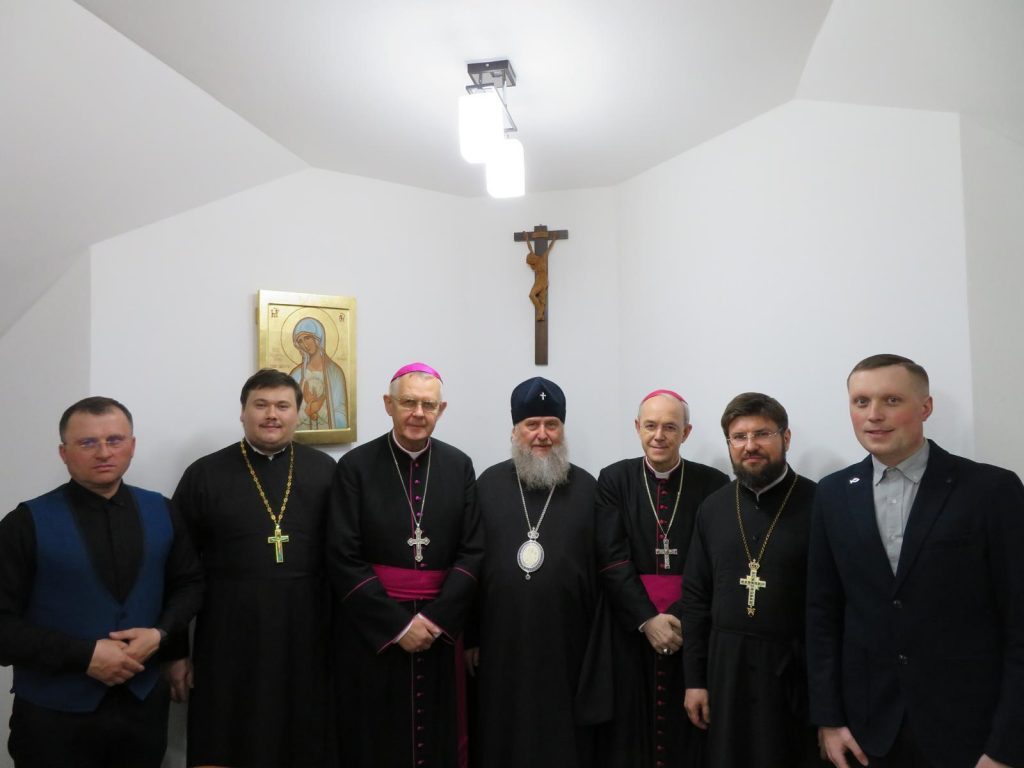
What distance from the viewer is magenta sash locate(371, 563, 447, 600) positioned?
3.07m

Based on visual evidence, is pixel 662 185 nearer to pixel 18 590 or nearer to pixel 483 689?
pixel 483 689

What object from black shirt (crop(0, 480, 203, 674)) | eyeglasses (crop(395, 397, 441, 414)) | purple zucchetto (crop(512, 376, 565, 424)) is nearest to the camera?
black shirt (crop(0, 480, 203, 674))

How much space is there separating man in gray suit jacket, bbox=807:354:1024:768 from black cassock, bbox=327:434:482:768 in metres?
1.43

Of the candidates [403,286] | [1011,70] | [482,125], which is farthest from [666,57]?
[403,286]

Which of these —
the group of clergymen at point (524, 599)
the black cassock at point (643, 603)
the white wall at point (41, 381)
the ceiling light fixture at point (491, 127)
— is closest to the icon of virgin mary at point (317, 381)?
the group of clergymen at point (524, 599)

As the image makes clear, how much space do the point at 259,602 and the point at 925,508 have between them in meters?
2.40

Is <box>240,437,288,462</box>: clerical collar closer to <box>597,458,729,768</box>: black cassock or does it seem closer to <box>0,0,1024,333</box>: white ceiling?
<box>0,0,1024,333</box>: white ceiling

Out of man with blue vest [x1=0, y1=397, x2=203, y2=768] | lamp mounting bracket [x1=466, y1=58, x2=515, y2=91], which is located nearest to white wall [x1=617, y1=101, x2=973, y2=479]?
lamp mounting bracket [x1=466, y1=58, x2=515, y2=91]

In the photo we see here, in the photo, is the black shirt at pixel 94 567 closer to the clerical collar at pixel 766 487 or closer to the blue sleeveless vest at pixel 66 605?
the blue sleeveless vest at pixel 66 605

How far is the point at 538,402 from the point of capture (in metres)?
3.36

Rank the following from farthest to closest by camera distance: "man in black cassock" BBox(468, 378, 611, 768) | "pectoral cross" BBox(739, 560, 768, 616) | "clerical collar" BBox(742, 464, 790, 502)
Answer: "man in black cassock" BBox(468, 378, 611, 768) → "clerical collar" BBox(742, 464, 790, 502) → "pectoral cross" BBox(739, 560, 768, 616)

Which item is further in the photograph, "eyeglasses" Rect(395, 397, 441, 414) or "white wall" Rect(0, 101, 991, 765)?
"eyeglasses" Rect(395, 397, 441, 414)

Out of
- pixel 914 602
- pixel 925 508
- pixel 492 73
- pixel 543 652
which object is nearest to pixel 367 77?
pixel 492 73

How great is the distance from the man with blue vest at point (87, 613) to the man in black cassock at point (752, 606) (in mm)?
1950
